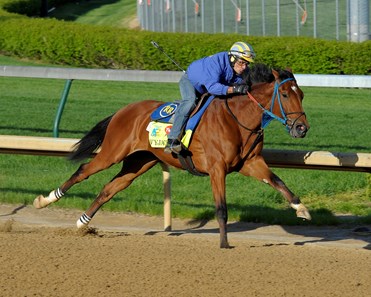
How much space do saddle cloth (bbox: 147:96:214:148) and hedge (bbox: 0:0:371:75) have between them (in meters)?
13.2

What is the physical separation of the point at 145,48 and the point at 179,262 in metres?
17.9

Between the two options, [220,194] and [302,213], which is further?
[220,194]

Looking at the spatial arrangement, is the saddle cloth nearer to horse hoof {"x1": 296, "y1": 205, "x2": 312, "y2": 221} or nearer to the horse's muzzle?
the horse's muzzle

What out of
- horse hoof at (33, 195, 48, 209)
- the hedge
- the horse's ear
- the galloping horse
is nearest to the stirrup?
the galloping horse

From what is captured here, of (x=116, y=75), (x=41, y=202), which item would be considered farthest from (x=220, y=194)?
(x=116, y=75)

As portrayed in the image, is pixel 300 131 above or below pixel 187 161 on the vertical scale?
above

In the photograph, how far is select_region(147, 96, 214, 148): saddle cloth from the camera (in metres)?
8.96

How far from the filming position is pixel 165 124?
9.20m

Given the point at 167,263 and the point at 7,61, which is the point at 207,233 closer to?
the point at 167,263

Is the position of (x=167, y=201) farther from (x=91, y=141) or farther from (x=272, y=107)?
(x=272, y=107)

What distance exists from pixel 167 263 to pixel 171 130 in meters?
1.75

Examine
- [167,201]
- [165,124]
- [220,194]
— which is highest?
[165,124]

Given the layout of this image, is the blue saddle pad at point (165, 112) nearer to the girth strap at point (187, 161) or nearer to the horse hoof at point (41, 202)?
the girth strap at point (187, 161)

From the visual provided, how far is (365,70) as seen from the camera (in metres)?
22.0
